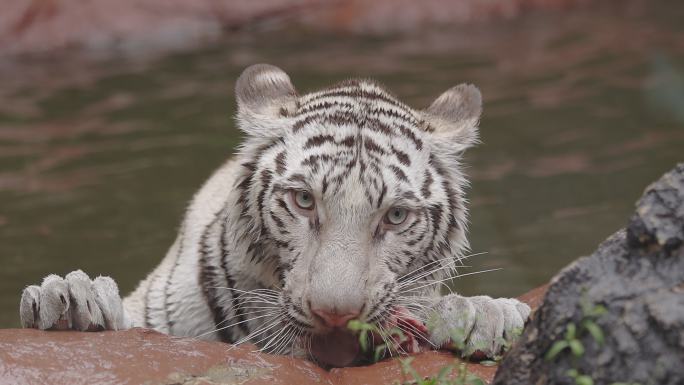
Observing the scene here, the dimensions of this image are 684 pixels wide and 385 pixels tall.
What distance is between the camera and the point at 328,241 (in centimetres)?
307

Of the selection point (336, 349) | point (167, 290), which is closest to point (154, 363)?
point (336, 349)

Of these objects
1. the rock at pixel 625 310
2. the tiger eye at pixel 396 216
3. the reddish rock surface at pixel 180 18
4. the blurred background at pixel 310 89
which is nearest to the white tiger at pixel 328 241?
the tiger eye at pixel 396 216

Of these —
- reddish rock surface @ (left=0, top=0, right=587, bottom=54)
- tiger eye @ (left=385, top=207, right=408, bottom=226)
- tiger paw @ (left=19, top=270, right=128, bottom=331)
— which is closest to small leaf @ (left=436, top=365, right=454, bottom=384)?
tiger eye @ (left=385, top=207, right=408, bottom=226)

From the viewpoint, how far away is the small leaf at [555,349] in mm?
2246

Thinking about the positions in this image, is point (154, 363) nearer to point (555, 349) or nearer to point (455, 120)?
point (555, 349)

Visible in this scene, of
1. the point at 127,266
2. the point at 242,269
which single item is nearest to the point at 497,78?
the point at 127,266

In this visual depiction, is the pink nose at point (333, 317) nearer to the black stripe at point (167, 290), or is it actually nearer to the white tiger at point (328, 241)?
the white tiger at point (328, 241)

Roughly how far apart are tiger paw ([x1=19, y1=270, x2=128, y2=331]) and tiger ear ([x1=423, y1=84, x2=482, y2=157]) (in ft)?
4.02

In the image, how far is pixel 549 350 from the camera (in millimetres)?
Answer: 2320

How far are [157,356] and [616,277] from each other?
51.8 inches

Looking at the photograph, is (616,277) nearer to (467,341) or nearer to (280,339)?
(467,341)

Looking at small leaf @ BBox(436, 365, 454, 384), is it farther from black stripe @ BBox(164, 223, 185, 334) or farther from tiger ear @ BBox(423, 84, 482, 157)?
black stripe @ BBox(164, 223, 185, 334)

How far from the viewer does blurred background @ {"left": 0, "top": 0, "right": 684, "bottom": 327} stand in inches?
247

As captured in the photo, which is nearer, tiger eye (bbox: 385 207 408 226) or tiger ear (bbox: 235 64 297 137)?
tiger eye (bbox: 385 207 408 226)
